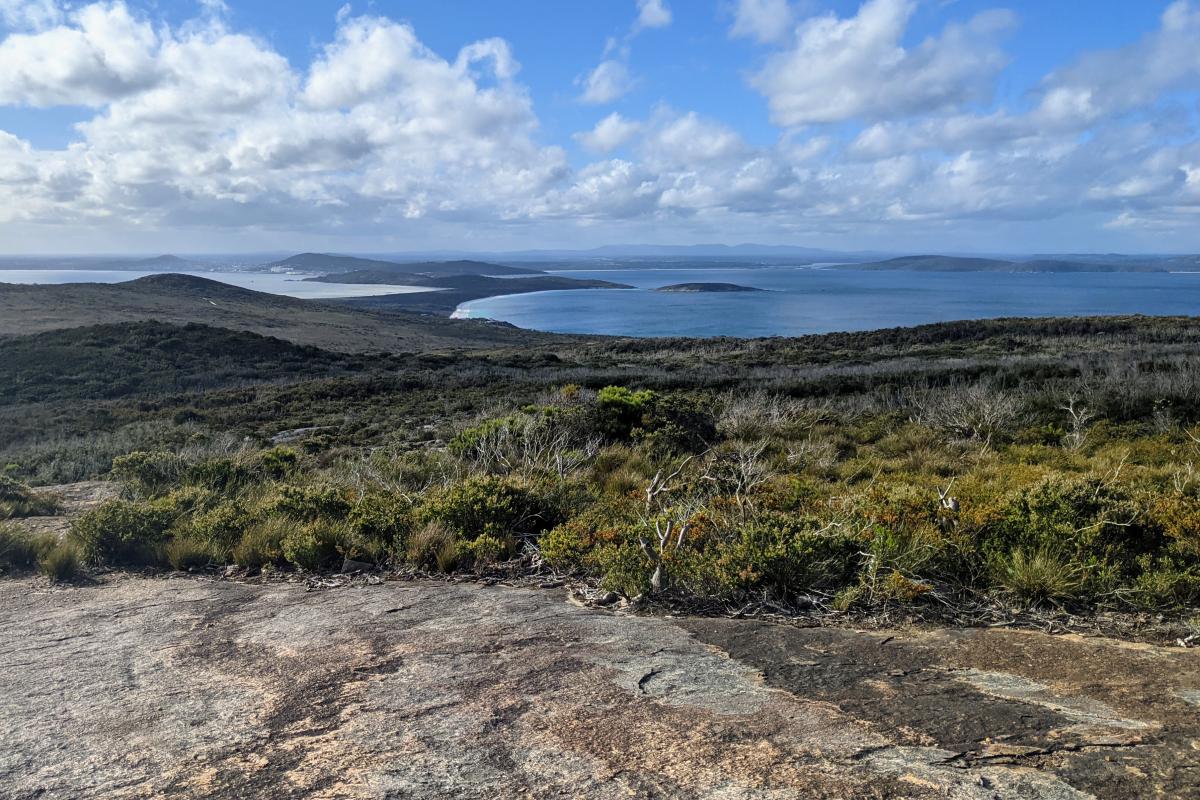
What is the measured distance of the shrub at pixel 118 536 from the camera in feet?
19.9

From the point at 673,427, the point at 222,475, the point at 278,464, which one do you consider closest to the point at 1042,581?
the point at 673,427

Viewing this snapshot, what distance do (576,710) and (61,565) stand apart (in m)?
4.91

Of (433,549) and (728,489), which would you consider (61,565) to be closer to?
(433,549)

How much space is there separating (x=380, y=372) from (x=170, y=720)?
114 feet

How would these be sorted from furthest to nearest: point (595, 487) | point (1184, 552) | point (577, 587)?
point (595, 487), point (577, 587), point (1184, 552)

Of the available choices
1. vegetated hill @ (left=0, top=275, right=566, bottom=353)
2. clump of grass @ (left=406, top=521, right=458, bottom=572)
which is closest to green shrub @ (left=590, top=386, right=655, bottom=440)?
clump of grass @ (left=406, top=521, right=458, bottom=572)

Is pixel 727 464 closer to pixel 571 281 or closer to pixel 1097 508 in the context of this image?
pixel 1097 508

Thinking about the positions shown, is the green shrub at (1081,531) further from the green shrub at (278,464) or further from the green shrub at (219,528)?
the green shrub at (278,464)

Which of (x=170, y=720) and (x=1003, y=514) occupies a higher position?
(x=1003, y=514)

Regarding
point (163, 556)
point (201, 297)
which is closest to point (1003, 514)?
point (163, 556)

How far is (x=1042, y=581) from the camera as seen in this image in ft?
13.7

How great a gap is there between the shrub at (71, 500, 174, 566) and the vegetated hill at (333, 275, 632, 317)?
10809 cm

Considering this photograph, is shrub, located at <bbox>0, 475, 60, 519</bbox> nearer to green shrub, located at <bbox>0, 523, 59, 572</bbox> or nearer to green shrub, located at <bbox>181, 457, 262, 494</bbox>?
green shrub, located at <bbox>181, 457, 262, 494</bbox>

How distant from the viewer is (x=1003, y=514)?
499 cm
